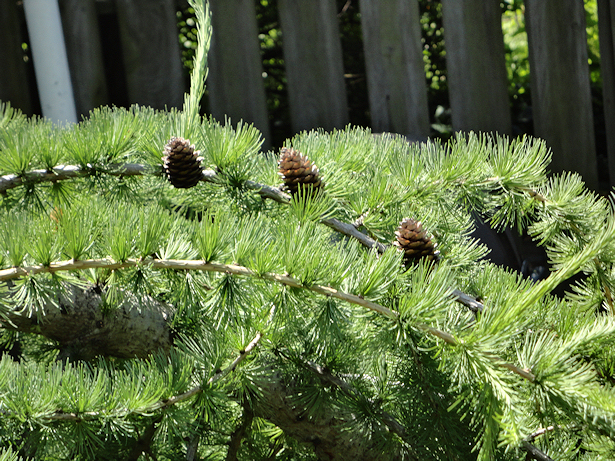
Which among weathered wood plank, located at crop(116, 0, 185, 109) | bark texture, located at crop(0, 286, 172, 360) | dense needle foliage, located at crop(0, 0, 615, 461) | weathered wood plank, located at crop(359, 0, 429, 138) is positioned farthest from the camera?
weathered wood plank, located at crop(116, 0, 185, 109)

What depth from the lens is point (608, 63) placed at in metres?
2.47

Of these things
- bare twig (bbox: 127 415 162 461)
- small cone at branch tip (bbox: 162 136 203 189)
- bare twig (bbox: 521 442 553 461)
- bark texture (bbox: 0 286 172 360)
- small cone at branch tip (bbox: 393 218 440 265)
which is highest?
small cone at branch tip (bbox: 162 136 203 189)

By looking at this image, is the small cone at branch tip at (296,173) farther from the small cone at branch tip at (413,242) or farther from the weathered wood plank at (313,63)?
the weathered wood plank at (313,63)

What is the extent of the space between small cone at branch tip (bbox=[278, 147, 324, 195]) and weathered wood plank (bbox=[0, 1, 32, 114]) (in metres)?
2.25

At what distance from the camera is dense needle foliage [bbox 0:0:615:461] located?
765 mm

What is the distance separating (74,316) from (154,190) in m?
0.31

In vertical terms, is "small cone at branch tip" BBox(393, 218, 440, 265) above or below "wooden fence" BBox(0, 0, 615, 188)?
below

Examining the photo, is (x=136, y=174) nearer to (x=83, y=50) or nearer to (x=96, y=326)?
(x=96, y=326)

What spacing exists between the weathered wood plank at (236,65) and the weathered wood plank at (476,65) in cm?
84

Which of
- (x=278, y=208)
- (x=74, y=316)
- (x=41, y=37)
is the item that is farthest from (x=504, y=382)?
(x=41, y=37)

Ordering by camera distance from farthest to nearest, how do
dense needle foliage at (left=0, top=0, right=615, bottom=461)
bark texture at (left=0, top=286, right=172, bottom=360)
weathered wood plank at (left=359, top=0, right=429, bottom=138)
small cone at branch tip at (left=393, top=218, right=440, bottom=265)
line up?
weathered wood plank at (left=359, top=0, right=429, bottom=138), bark texture at (left=0, top=286, right=172, bottom=360), small cone at branch tip at (left=393, top=218, right=440, bottom=265), dense needle foliage at (left=0, top=0, right=615, bottom=461)

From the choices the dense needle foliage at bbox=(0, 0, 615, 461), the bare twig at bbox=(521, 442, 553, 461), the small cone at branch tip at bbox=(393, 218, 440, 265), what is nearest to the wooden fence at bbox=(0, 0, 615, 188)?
the dense needle foliage at bbox=(0, 0, 615, 461)

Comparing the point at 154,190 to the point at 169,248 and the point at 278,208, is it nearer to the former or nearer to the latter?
the point at 278,208

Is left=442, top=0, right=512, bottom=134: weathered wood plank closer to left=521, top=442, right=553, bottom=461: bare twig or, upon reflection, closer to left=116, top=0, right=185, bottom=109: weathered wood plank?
left=116, top=0, right=185, bottom=109: weathered wood plank
